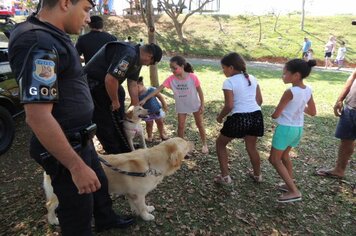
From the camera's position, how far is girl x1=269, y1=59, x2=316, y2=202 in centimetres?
347

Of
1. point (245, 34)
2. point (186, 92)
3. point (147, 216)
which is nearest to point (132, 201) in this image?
point (147, 216)

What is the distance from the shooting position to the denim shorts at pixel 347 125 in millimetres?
4160

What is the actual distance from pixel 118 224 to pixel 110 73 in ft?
5.17

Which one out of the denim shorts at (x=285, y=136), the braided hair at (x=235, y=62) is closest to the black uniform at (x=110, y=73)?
the braided hair at (x=235, y=62)

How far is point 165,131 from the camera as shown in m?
6.00

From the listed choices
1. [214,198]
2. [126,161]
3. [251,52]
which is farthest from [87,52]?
[251,52]

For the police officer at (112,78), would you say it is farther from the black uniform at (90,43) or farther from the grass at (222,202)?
the black uniform at (90,43)

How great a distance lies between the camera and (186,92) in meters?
4.75

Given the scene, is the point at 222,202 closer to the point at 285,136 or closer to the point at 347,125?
the point at 285,136

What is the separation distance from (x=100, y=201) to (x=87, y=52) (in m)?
3.01

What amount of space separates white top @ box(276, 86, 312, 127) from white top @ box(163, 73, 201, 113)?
1540 millimetres

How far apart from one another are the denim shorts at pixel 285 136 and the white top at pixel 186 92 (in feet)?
5.06

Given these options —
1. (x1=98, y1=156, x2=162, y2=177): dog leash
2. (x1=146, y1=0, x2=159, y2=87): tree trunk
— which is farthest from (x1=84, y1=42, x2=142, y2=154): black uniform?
(x1=146, y1=0, x2=159, y2=87): tree trunk

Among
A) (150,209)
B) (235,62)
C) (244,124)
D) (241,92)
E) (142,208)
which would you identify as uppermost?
(235,62)
